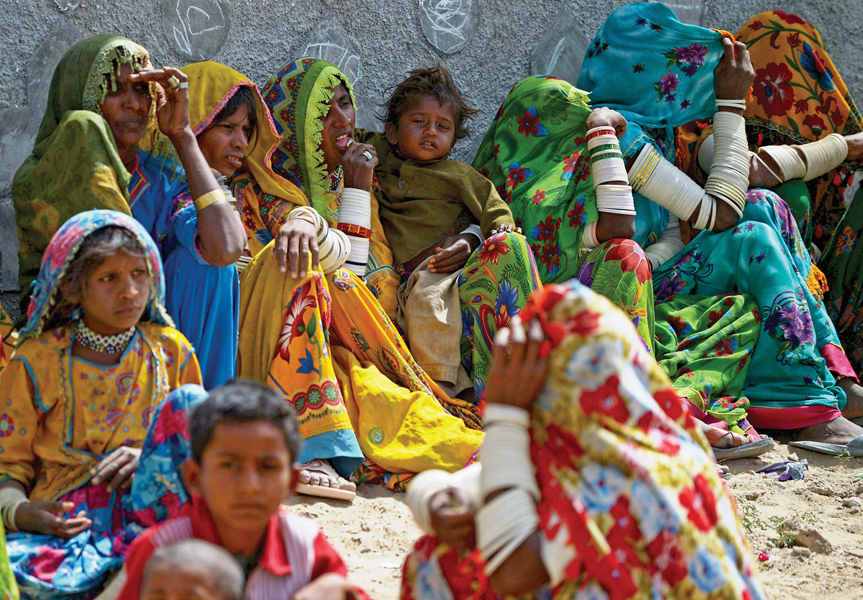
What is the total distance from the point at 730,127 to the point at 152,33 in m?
3.07

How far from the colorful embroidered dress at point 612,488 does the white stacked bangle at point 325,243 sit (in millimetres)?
2006

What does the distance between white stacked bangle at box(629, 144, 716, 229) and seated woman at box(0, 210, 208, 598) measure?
109 inches

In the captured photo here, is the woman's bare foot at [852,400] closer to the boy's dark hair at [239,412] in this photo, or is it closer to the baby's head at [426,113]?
the baby's head at [426,113]

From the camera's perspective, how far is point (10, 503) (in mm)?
2512

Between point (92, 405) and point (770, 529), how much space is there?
242cm

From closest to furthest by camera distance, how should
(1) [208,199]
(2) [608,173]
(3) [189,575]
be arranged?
(3) [189,575], (1) [208,199], (2) [608,173]

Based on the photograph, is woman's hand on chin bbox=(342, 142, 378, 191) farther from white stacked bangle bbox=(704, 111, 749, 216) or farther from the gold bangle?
white stacked bangle bbox=(704, 111, 749, 216)

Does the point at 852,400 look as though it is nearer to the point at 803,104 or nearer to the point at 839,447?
the point at 839,447

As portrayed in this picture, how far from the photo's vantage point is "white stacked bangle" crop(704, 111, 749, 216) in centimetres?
484

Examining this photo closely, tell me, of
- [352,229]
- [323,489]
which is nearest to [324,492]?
[323,489]

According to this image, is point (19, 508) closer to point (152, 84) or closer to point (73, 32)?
point (152, 84)

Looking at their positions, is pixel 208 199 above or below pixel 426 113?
below

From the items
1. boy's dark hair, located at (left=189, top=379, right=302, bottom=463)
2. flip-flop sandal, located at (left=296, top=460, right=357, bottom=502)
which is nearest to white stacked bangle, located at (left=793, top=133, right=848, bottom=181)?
flip-flop sandal, located at (left=296, top=460, right=357, bottom=502)

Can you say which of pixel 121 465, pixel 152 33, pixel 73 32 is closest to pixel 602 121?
pixel 152 33
